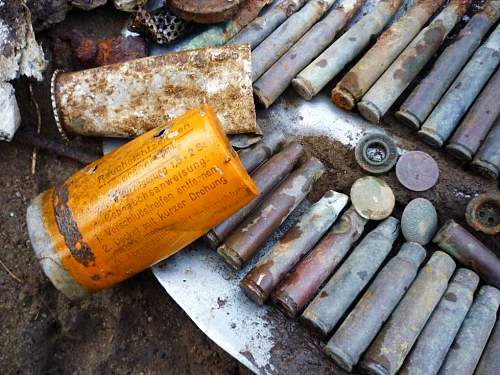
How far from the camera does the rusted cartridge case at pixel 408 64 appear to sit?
3.70 meters

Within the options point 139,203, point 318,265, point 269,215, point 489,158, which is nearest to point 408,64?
point 489,158

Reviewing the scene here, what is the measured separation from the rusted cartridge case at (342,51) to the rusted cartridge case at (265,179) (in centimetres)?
55

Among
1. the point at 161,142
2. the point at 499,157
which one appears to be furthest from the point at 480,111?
the point at 161,142

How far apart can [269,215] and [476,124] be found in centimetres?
176

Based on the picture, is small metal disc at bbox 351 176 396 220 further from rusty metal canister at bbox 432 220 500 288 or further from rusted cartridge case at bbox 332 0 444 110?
rusted cartridge case at bbox 332 0 444 110

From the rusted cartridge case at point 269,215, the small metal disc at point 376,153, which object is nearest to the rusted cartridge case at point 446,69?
the small metal disc at point 376,153

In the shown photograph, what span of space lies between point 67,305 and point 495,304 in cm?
281

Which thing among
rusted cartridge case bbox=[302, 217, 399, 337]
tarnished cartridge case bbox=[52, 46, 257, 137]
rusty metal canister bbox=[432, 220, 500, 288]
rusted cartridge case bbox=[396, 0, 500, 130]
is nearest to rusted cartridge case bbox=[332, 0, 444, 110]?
rusted cartridge case bbox=[396, 0, 500, 130]

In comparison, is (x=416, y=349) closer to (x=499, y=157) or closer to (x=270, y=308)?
(x=270, y=308)

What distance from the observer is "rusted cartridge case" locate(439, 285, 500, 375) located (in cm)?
288

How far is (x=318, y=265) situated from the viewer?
3125 millimetres

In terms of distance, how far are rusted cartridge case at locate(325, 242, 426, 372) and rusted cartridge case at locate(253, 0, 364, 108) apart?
1.53m

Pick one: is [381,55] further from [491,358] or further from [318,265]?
[491,358]

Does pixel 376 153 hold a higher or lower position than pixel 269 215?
higher
